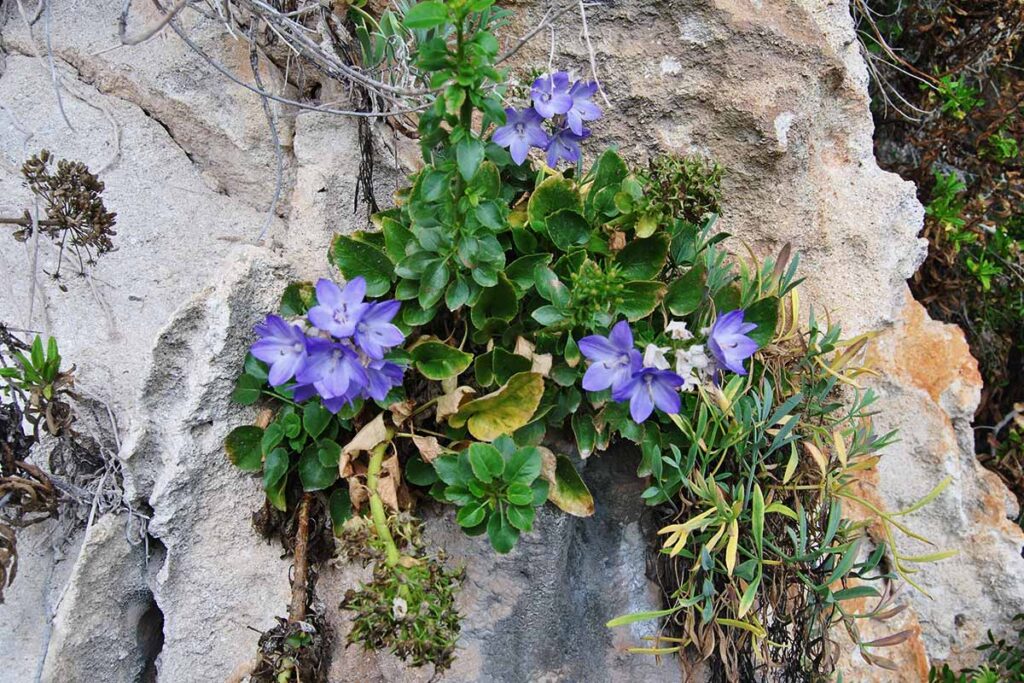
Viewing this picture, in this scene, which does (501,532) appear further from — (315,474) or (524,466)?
(315,474)

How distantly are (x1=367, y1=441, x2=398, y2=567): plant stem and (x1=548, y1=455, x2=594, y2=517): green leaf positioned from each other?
410mm

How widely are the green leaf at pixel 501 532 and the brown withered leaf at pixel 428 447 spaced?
0.20 m

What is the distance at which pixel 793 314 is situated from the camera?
2.15 m

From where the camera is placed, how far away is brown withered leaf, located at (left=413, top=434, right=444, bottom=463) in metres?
1.94

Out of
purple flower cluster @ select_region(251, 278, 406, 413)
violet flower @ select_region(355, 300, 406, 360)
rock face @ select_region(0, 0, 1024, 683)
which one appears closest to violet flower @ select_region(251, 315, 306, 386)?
purple flower cluster @ select_region(251, 278, 406, 413)

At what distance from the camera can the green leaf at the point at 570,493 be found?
1.98 m

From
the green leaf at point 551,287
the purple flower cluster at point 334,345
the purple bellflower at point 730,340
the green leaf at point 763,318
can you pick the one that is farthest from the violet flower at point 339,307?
the green leaf at point 763,318

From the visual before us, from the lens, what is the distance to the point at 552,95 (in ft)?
6.91

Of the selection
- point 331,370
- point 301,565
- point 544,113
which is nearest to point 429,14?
point 544,113

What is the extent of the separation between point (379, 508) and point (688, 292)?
0.90m

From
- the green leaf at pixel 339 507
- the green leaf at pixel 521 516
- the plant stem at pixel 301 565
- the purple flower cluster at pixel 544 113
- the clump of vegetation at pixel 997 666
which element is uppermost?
the purple flower cluster at pixel 544 113

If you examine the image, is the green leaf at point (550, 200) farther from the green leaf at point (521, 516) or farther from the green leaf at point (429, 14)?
the green leaf at point (521, 516)

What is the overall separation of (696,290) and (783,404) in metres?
0.36

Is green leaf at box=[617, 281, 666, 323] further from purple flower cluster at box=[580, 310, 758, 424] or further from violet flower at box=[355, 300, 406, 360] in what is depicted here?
violet flower at box=[355, 300, 406, 360]
